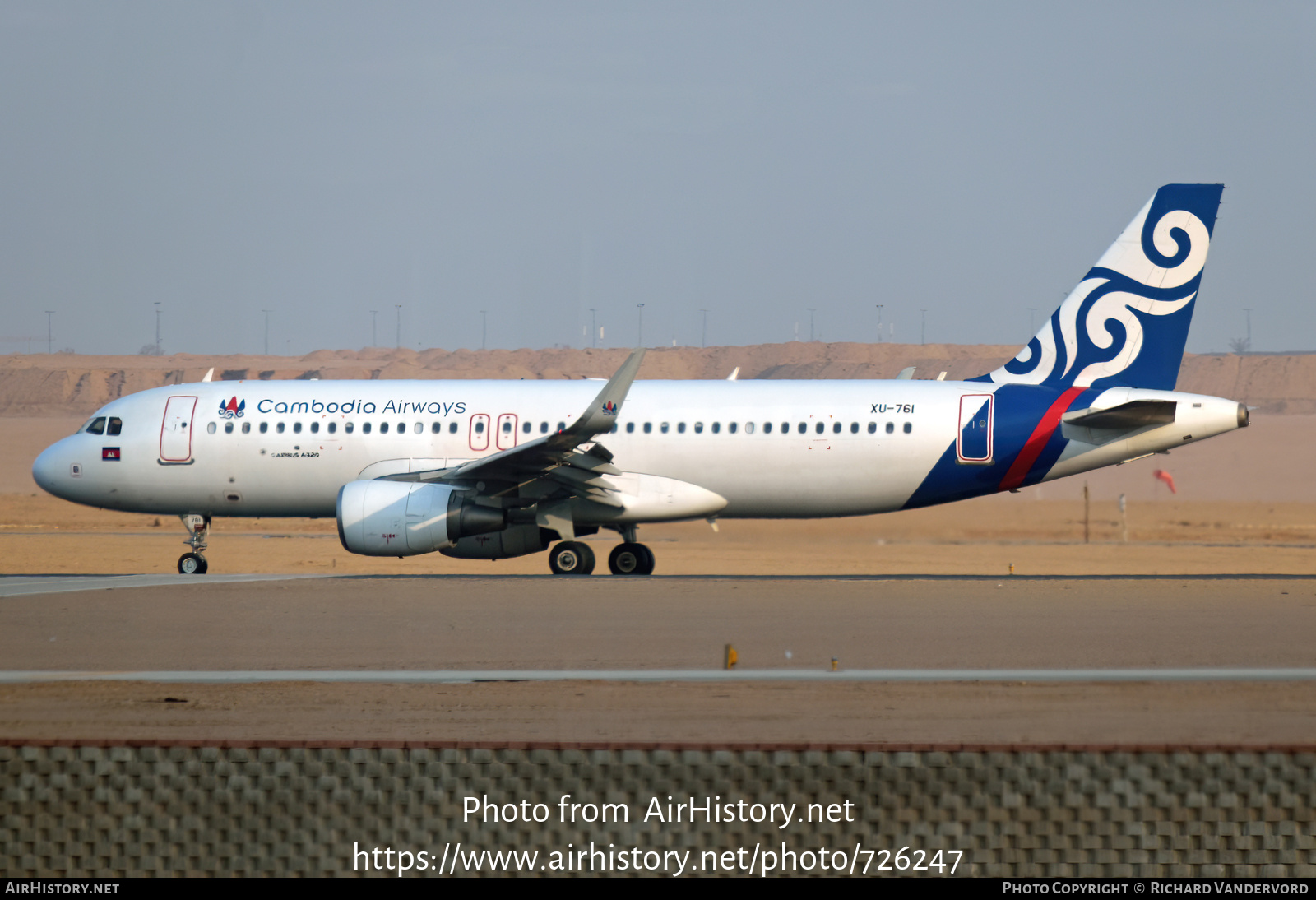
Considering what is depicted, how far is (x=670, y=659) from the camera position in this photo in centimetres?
1336

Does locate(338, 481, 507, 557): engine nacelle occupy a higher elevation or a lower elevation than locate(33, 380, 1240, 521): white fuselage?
lower

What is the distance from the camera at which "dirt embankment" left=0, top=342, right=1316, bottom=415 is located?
5192 inches

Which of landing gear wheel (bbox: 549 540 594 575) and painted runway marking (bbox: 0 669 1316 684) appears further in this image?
landing gear wheel (bbox: 549 540 594 575)

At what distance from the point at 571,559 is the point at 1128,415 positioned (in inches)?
390

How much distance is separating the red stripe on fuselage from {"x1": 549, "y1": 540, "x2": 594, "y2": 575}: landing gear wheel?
743 centimetres

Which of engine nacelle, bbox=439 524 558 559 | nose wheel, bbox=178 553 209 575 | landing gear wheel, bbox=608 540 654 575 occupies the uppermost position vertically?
engine nacelle, bbox=439 524 558 559

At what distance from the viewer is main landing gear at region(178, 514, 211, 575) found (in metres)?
26.0

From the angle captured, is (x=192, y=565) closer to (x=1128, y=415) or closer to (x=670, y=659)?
(x=670, y=659)

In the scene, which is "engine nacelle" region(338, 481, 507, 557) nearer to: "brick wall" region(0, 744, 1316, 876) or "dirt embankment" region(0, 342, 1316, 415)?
"brick wall" region(0, 744, 1316, 876)

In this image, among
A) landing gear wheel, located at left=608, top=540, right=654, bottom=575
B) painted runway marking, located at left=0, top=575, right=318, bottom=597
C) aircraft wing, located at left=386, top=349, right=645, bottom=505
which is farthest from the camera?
landing gear wheel, located at left=608, top=540, right=654, bottom=575

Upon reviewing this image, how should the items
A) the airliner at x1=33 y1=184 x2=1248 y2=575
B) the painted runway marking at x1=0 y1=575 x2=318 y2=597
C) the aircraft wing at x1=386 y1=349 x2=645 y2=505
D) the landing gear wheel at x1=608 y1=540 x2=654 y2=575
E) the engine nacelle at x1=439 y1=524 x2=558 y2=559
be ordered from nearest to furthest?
the painted runway marking at x1=0 y1=575 x2=318 y2=597 → the aircraft wing at x1=386 y1=349 x2=645 y2=505 → the airliner at x1=33 y1=184 x2=1248 y2=575 → the engine nacelle at x1=439 y1=524 x2=558 y2=559 → the landing gear wheel at x1=608 y1=540 x2=654 y2=575

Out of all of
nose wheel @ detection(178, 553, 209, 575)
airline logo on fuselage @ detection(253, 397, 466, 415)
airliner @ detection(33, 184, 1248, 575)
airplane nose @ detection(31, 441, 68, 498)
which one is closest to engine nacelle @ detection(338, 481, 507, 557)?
airliner @ detection(33, 184, 1248, 575)

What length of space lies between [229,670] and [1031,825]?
8553 mm
